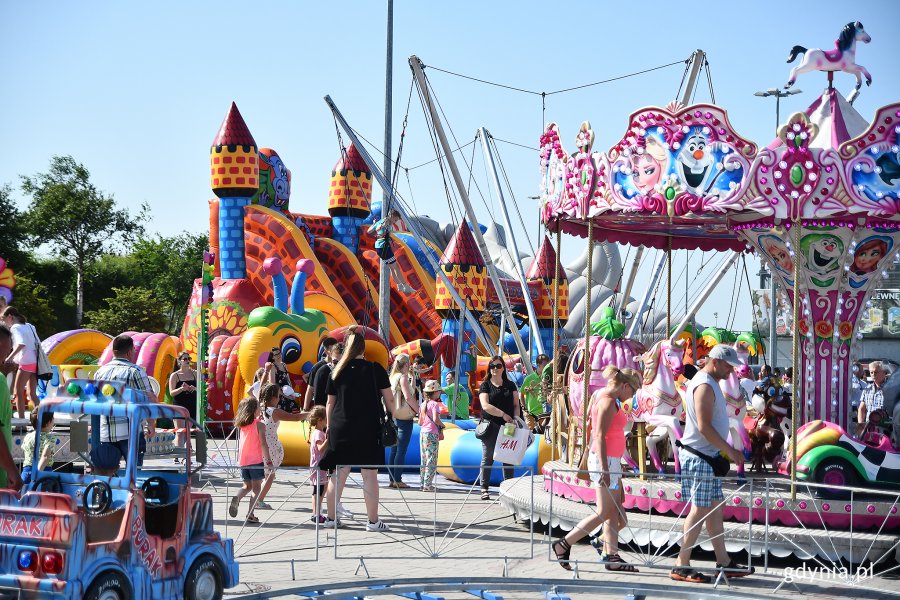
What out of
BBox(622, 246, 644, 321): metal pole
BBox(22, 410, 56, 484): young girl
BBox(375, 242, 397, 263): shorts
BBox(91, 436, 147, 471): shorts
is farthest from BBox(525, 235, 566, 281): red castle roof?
BBox(91, 436, 147, 471): shorts

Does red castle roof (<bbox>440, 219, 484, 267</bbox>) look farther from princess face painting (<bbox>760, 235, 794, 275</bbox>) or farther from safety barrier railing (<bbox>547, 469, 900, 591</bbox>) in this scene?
safety barrier railing (<bbox>547, 469, 900, 591</bbox>)

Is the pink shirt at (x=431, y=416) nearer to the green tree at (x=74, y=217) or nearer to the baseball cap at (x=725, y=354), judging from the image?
the baseball cap at (x=725, y=354)

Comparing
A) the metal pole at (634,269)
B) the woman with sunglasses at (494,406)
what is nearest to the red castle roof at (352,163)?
the metal pole at (634,269)

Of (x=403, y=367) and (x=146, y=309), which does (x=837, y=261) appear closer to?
(x=403, y=367)

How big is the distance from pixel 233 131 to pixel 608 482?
19.6m

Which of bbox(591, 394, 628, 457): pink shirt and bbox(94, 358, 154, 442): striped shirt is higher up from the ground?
bbox(94, 358, 154, 442): striped shirt

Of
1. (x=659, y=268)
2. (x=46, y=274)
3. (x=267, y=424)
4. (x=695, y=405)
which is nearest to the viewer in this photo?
(x=695, y=405)

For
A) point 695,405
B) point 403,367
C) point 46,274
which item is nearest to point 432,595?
point 695,405

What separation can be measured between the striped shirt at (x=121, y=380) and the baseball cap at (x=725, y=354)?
410 cm

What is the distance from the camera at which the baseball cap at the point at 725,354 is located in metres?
8.11

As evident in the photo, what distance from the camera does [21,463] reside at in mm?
9594

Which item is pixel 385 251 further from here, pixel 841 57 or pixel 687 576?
pixel 687 576

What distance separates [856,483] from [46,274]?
45360 mm

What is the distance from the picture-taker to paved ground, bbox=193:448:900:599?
24.2 feet
